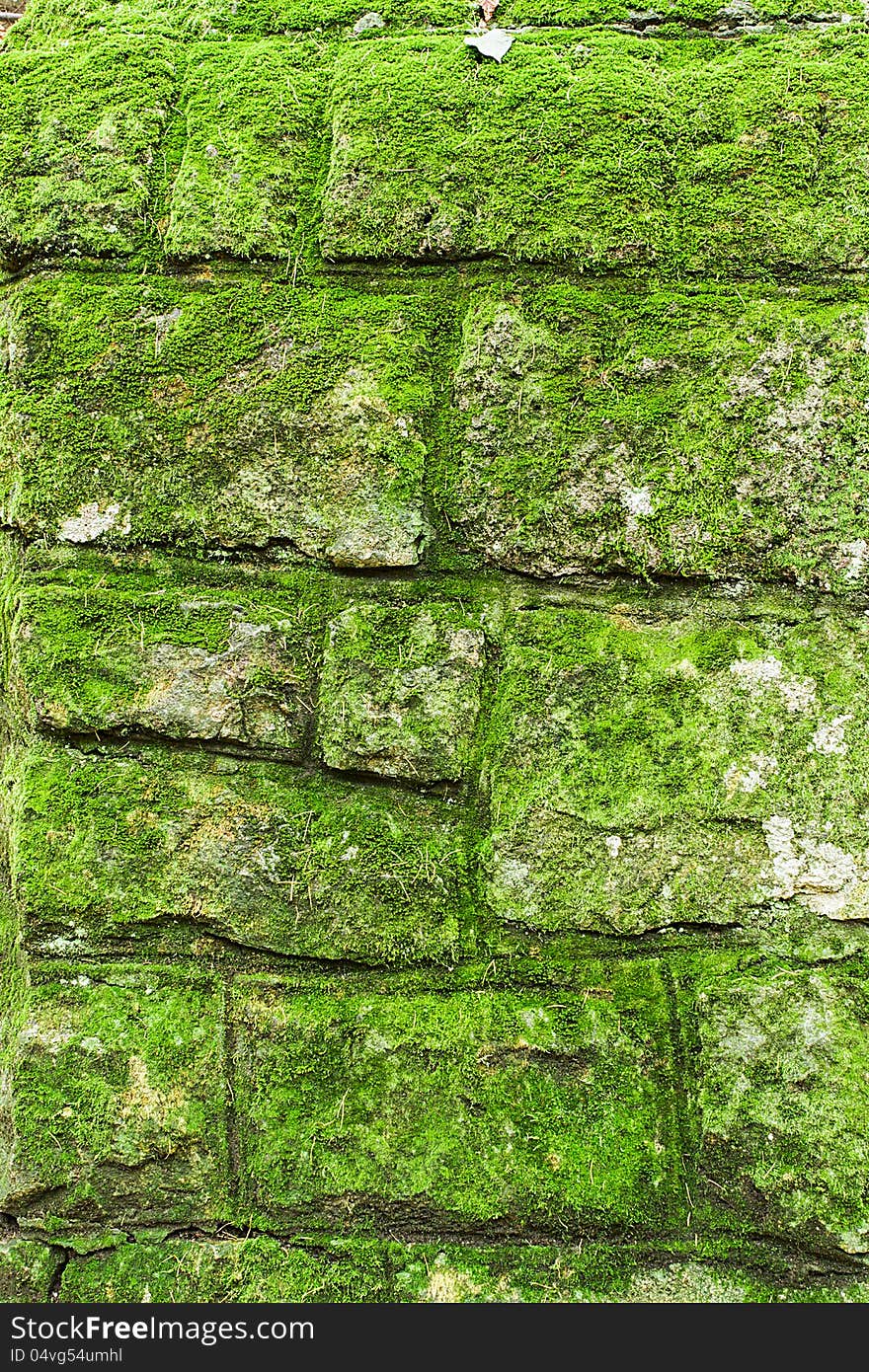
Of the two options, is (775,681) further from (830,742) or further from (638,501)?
(638,501)

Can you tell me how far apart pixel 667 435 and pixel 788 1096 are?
107cm

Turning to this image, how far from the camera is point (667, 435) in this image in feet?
4.92

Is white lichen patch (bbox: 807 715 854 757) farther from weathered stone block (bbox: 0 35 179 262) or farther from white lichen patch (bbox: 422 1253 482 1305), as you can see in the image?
weathered stone block (bbox: 0 35 179 262)

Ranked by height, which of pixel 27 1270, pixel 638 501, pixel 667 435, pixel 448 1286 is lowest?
pixel 27 1270

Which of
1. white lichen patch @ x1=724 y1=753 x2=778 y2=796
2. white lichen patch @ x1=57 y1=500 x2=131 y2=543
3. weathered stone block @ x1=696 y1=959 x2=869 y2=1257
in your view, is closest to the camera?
weathered stone block @ x1=696 y1=959 x2=869 y2=1257

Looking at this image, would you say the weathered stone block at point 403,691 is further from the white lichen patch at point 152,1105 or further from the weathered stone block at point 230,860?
the white lichen patch at point 152,1105

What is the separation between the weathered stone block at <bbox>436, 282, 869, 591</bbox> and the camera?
149 centimetres

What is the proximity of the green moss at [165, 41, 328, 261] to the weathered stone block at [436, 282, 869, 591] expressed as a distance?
1.40 ft

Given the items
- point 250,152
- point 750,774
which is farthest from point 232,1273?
point 250,152

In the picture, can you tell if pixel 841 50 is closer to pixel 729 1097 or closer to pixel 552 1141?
pixel 729 1097

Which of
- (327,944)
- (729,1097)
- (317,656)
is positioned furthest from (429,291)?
(729,1097)

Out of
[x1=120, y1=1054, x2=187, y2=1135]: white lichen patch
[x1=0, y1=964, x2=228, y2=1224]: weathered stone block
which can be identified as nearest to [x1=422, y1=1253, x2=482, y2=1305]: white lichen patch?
[x1=0, y1=964, x2=228, y2=1224]: weathered stone block

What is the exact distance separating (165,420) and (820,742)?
4.09 feet

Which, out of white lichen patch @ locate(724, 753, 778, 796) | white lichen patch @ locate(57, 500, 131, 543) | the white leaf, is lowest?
white lichen patch @ locate(724, 753, 778, 796)
